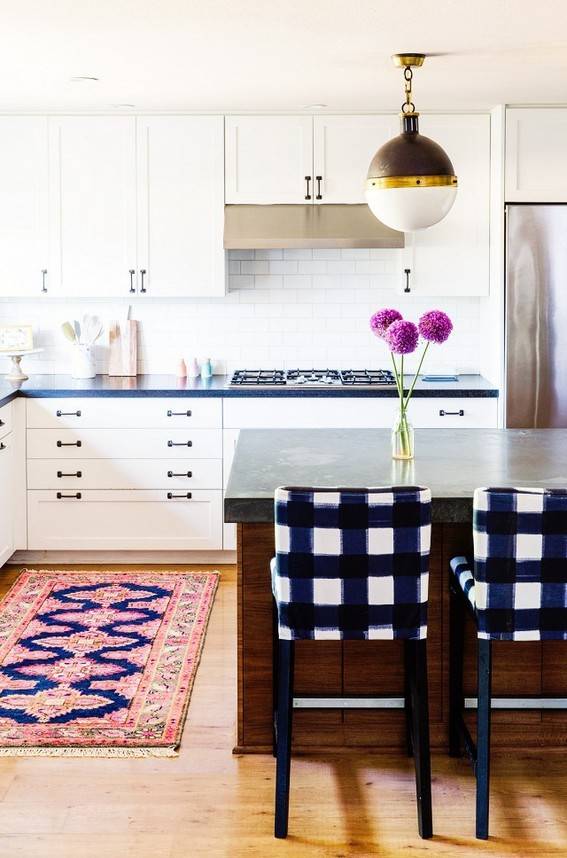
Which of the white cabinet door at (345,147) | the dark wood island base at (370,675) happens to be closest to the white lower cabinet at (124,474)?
the white cabinet door at (345,147)

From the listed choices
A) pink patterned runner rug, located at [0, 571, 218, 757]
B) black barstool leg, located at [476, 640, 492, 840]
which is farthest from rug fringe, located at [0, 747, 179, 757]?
black barstool leg, located at [476, 640, 492, 840]

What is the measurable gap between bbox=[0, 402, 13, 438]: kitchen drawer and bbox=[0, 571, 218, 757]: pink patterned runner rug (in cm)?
74

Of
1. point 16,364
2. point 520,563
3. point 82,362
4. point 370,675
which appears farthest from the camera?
point 82,362

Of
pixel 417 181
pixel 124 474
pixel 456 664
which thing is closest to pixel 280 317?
pixel 124 474

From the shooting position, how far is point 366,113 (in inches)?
229

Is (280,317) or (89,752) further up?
(280,317)

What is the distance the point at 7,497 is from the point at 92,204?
162 centimetres

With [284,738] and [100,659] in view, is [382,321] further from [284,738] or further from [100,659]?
[100,659]

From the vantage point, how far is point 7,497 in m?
5.57

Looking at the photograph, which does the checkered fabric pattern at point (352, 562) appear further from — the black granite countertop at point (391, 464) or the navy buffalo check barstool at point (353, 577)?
the black granite countertop at point (391, 464)

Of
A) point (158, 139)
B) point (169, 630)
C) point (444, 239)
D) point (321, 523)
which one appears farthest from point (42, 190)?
point (321, 523)

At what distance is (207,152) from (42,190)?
90 centimetres

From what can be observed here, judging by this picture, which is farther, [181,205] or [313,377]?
[313,377]

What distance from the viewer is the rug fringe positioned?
353cm
